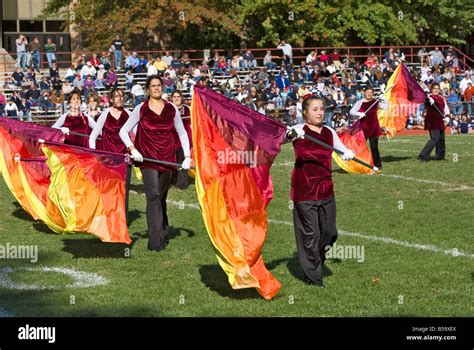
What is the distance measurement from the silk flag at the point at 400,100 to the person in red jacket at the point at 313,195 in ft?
37.8

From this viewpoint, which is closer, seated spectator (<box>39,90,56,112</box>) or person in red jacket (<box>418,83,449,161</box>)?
person in red jacket (<box>418,83,449,161</box>)

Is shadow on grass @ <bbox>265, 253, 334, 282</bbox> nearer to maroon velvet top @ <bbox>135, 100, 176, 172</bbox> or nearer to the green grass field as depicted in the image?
the green grass field

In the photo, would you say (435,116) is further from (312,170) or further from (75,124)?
(312,170)

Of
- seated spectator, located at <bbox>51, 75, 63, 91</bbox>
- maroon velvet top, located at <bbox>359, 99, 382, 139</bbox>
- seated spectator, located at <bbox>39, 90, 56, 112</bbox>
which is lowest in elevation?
seated spectator, located at <bbox>39, 90, 56, 112</bbox>

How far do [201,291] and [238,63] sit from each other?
29.9m

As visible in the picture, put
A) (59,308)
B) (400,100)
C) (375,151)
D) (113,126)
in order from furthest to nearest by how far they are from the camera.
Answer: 1. (400,100)
2. (375,151)
3. (113,126)
4. (59,308)

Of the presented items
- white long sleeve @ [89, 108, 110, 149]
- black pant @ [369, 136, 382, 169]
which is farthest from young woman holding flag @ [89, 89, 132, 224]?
black pant @ [369, 136, 382, 169]

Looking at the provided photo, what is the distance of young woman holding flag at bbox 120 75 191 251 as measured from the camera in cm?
1218

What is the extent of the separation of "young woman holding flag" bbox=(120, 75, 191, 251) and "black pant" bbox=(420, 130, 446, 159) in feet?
32.6

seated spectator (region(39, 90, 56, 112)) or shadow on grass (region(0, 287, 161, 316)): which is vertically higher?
shadow on grass (region(0, 287, 161, 316))

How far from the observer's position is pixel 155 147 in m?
12.2

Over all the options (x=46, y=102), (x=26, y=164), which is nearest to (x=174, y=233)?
(x=26, y=164)

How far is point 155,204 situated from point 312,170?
2.63 m

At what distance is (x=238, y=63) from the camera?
129 ft
